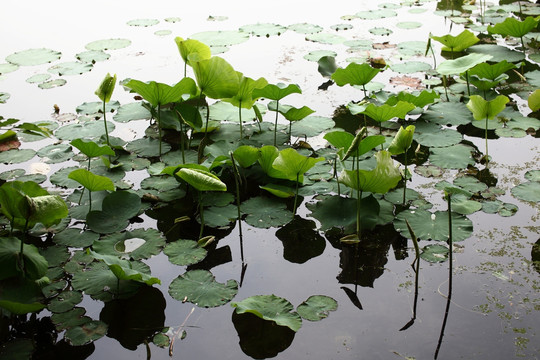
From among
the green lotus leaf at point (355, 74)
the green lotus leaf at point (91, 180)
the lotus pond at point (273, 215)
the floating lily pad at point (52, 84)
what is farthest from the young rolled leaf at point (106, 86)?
the floating lily pad at point (52, 84)

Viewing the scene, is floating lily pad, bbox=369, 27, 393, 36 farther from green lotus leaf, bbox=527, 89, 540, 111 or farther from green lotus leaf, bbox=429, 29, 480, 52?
green lotus leaf, bbox=527, 89, 540, 111

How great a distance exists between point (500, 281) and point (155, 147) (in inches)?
60.7

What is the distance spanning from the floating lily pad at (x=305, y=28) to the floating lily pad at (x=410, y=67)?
0.83m

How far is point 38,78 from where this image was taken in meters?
3.42

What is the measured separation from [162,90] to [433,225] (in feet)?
3.80

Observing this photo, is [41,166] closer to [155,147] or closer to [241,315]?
[155,147]

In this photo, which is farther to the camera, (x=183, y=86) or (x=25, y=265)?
(x=183, y=86)

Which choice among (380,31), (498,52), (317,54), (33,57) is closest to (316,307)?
(317,54)

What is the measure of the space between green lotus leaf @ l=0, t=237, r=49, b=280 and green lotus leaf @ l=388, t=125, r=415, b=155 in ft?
4.05

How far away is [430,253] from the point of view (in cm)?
190

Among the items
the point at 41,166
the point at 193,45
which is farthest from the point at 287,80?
the point at 41,166

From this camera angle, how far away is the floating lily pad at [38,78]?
3389 mm

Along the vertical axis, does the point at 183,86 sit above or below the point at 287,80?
above

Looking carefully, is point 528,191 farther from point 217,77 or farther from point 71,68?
point 71,68
